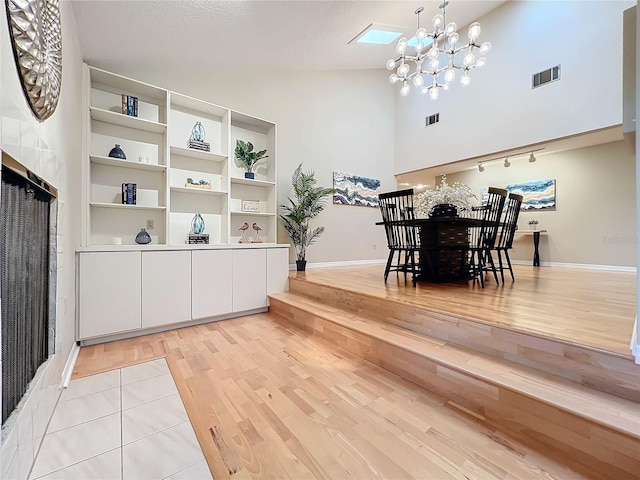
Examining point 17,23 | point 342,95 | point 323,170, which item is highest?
point 342,95

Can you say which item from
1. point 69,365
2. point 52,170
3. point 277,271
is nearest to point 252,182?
point 277,271

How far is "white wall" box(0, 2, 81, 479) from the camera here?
0.93 metres

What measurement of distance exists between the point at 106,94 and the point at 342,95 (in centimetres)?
389

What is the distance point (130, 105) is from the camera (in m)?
3.07

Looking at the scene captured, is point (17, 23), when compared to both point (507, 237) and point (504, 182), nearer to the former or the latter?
point (507, 237)

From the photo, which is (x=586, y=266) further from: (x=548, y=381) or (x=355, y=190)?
(x=548, y=381)

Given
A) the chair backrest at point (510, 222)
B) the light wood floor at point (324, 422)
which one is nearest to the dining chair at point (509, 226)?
the chair backrest at point (510, 222)

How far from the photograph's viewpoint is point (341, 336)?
240 cm

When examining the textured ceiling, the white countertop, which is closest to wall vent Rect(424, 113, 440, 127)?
the textured ceiling

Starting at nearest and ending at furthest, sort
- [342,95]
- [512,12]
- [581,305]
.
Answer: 1. [581,305]
2. [512,12]
3. [342,95]

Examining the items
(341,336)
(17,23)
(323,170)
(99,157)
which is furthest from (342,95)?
(17,23)

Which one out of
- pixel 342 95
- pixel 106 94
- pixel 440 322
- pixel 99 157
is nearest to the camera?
pixel 440 322

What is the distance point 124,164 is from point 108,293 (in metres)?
1.43

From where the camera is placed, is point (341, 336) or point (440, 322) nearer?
point (440, 322)
